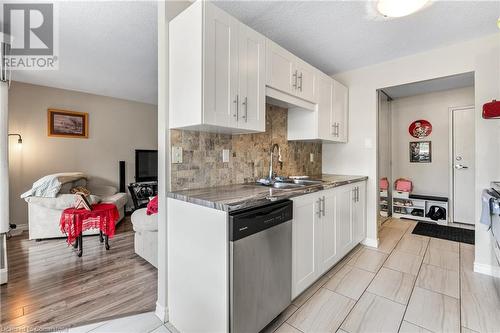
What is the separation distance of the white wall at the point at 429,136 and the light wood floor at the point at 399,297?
175 centimetres

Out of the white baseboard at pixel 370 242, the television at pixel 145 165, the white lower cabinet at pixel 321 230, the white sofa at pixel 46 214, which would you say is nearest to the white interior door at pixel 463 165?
the white baseboard at pixel 370 242

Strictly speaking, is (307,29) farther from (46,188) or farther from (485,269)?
(46,188)

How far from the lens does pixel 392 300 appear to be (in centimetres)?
187

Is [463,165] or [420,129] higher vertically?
[420,129]

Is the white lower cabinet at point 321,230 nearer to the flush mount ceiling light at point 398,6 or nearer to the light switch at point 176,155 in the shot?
the light switch at point 176,155

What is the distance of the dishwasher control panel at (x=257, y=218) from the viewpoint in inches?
49.1

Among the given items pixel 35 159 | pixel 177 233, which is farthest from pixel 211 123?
pixel 35 159

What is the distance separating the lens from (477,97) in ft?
7.79

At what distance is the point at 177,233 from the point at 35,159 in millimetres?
4105

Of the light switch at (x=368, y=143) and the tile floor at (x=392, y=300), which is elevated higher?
the light switch at (x=368, y=143)

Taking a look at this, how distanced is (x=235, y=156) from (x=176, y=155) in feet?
2.12

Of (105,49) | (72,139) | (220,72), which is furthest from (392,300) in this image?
(72,139)

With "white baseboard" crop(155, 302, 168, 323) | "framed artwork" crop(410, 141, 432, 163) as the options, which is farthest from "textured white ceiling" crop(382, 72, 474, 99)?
"white baseboard" crop(155, 302, 168, 323)

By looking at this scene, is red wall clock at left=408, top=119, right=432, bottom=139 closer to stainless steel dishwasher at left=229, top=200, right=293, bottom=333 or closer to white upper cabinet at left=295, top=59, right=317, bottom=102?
white upper cabinet at left=295, top=59, right=317, bottom=102
